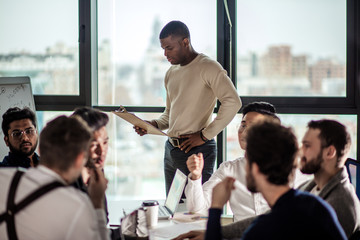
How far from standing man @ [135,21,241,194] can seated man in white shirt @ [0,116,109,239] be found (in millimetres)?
1899

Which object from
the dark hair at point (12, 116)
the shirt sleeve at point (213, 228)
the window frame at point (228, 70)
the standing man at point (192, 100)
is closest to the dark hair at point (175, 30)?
the standing man at point (192, 100)

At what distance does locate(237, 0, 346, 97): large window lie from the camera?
13.7 feet

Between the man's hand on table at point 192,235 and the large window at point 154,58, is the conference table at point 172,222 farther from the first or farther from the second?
the large window at point 154,58

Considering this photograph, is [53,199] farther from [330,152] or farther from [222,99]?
[222,99]

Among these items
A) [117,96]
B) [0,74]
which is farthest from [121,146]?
[0,74]

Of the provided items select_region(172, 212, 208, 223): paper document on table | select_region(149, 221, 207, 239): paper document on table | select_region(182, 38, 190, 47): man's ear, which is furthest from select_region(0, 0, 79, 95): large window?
select_region(149, 221, 207, 239): paper document on table

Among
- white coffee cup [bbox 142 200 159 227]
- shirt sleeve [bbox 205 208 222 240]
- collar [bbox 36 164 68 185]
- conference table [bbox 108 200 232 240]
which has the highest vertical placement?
collar [bbox 36 164 68 185]

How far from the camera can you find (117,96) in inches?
174

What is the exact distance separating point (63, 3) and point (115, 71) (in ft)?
2.69

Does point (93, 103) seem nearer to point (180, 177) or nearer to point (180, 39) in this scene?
point (180, 39)

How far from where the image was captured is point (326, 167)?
2.07 metres

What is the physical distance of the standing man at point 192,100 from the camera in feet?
11.3

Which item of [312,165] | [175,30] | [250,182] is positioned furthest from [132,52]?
[250,182]

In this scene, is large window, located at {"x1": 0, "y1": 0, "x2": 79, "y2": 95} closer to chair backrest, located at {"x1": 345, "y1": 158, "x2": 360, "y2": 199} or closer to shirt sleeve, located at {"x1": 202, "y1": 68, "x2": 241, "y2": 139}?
shirt sleeve, located at {"x1": 202, "y1": 68, "x2": 241, "y2": 139}
